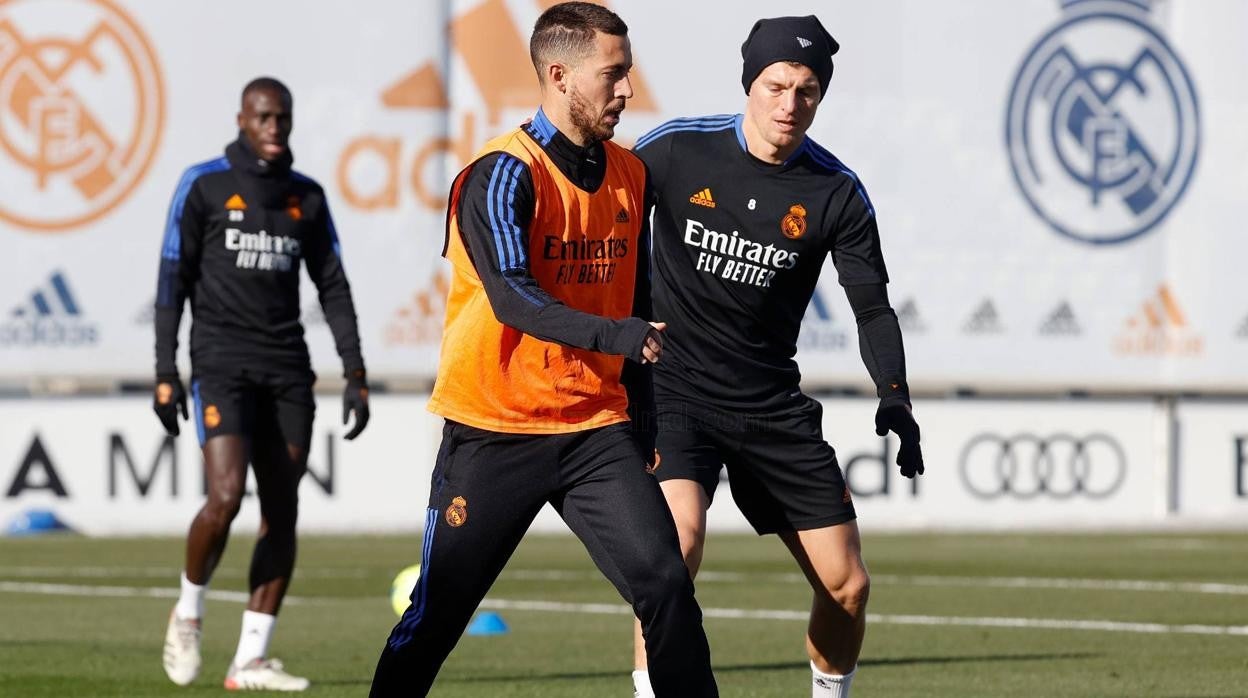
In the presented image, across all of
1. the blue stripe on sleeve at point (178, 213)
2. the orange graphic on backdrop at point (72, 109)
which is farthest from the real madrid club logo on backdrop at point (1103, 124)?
the blue stripe on sleeve at point (178, 213)

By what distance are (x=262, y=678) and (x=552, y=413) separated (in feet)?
12.2

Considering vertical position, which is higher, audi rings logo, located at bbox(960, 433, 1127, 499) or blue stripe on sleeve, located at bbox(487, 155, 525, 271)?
blue stripe on sleeve, located at bbox(487, 155, 525, 271)

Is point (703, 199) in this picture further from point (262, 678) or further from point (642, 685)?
point (262, 678)

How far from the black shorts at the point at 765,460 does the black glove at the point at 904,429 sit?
331mm

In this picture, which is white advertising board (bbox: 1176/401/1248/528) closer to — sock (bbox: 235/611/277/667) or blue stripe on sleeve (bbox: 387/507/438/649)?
sock (bbox: 235/611/277/667)

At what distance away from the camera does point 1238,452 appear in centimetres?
2167

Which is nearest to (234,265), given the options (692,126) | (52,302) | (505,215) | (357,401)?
(357,401)

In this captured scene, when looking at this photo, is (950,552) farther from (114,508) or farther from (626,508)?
Answer: (626,508)

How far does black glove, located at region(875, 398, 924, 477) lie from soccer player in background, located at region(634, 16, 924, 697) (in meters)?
0.14

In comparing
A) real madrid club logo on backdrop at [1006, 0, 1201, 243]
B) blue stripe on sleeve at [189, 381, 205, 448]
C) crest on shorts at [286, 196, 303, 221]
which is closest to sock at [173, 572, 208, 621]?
blue stripe on sleeve at [189, 381, 205, 448]

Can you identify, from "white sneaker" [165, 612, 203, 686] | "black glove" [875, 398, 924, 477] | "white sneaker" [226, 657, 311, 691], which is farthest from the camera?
"white sneaker" [165, 612, 203, 686]

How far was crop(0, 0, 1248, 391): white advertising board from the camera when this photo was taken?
20.0 meters

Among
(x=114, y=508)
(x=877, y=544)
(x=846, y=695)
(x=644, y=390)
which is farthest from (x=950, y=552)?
(x=644, y=390)

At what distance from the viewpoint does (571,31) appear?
6344 millimetres
